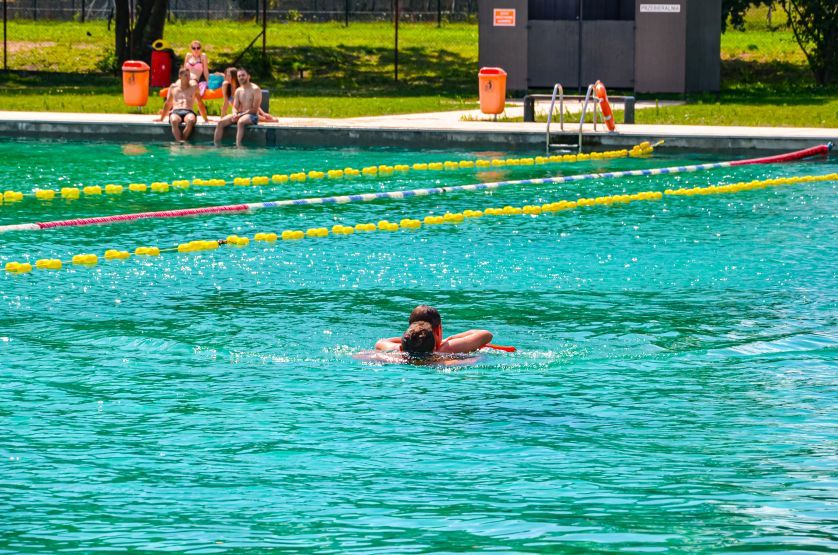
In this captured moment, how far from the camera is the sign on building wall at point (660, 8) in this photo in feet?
99.7

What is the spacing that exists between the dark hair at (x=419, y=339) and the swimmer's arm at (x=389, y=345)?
18cm

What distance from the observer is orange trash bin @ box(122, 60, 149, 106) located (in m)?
27.0

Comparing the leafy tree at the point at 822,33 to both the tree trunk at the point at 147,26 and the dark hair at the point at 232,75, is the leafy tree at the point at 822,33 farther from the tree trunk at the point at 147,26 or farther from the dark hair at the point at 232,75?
the tree trunk at the point at 147,26

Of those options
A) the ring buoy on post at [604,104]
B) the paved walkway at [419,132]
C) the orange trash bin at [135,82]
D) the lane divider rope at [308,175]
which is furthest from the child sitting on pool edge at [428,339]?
the orange trash bin at [135,82]

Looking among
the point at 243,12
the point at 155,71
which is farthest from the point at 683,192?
the point at 243,12

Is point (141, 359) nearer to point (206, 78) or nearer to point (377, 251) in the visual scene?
point (377, 251)

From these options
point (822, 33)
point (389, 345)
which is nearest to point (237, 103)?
point (389, 345)

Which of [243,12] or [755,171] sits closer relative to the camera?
[755,171]

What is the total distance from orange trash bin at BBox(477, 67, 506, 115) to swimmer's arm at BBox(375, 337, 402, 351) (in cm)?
1607

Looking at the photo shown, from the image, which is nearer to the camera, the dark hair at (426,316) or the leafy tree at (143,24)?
the dark hair at (426,316)

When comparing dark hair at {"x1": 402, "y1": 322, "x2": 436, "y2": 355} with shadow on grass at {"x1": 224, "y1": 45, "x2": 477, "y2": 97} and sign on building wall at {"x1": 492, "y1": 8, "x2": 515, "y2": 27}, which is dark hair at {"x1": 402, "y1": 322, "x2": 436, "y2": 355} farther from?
shadow on grass at {"x1": 224, "y1": 45, "x2": 477, "y2": 97}

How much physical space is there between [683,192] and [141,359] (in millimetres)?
10467

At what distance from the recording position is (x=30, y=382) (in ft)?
32.6

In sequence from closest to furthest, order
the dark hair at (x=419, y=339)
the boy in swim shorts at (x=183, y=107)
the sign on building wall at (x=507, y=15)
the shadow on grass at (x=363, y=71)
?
the dark hair at (x=419, y=339), the boy in swim shorts at (x=183, y=107), the sign on building wall at (x=507, y=15), the shadow on grass at (x=363, y=71)
